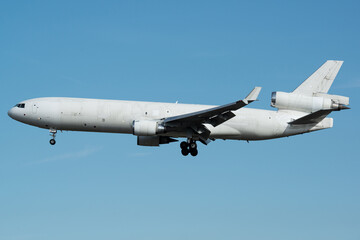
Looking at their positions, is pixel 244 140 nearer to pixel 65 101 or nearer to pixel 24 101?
pixel 65 101

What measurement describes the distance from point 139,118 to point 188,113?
4.00 metres

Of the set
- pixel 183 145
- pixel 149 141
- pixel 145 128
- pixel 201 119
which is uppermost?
pixel 201 119

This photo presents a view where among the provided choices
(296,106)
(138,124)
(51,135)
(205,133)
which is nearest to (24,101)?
(51,135)

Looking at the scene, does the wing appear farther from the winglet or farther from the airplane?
the winglet

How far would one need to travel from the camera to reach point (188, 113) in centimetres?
4803

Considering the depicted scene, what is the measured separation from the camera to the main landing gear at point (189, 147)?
48031 millimetres

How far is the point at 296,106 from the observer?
4847cm

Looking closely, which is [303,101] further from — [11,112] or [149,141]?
[11,112]

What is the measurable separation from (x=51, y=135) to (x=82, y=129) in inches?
118

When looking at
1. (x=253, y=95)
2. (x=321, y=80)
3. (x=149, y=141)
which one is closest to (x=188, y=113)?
(x=149, y=141)

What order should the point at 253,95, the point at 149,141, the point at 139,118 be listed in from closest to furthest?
the point at 253,95 → the point at 139,118 → the point at 149,141

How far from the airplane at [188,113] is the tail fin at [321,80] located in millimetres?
→ 119

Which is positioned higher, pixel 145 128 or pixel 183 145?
pixel 145 128

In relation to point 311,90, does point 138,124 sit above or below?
below
